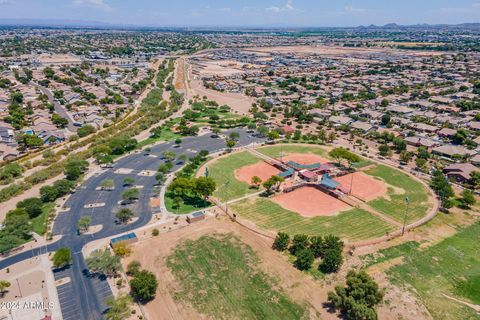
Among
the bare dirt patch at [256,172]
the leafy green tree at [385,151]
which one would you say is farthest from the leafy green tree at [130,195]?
the leafy green tree at [385,151]

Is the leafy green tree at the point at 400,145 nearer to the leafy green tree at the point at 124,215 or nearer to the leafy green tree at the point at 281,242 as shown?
the leafy green tree at the point at 281,242

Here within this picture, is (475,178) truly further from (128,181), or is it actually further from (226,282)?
(128,181)

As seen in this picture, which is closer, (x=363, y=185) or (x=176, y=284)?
(x=176, y=284)

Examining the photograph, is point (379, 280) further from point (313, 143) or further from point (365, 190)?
point (313, 143)

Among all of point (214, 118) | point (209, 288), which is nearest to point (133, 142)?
point (214, 118)

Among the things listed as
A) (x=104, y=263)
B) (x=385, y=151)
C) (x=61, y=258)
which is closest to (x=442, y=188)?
(x=385, y=151)

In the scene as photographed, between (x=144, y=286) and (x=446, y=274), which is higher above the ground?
(x=144, y=286)

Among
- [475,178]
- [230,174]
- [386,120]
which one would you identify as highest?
[386,120]
